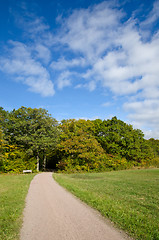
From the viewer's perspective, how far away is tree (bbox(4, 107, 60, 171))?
86.7ft

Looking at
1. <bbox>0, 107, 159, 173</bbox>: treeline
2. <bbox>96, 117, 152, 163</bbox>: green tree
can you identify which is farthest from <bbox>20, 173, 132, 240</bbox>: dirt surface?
<bbox>96, 117, 152, 163</bbox>: green tree

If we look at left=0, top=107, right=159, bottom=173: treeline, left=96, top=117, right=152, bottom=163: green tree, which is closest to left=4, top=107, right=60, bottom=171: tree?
left=0, top=107, right=159, bottom=173: treeline

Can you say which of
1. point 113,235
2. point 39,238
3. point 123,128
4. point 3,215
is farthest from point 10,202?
point 123,128

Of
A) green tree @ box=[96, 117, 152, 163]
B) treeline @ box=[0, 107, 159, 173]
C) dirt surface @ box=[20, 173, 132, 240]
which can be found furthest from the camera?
green tree @ box=[96, 117, 152, 163]

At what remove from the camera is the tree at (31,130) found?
26438 millimetres

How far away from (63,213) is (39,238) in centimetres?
193

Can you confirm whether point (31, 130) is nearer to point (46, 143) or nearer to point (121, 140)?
point (46, 143)

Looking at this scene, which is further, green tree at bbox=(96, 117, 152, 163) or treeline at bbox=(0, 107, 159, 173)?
green tree at bbox=(96, 117, 152, 163)

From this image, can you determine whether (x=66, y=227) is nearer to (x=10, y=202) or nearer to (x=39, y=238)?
(x=39, y=238)

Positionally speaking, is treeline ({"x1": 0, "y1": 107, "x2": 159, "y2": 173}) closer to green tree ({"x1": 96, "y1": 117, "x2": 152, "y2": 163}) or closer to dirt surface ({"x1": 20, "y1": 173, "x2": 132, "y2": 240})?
green tree ({"x1": 96, "y1": 117, "x2": 152, "y2": 163})

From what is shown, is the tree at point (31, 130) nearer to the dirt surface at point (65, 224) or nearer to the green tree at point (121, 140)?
the green tree at point (121, 140)

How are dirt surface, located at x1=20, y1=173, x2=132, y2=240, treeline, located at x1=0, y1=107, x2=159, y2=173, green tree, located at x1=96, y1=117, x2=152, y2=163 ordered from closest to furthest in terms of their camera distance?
dirt surface, located at x1=20, y1=173, x2=132, y2=240, treeline, located at x1=0, y1=107, x2=159, y2=173, green tree, located at x1=96, y1=117, x2=152, y2=163

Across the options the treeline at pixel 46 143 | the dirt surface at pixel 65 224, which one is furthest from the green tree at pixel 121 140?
the dirt surface at pixel 65 224

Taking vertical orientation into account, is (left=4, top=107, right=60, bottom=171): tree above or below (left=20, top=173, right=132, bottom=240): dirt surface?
above
